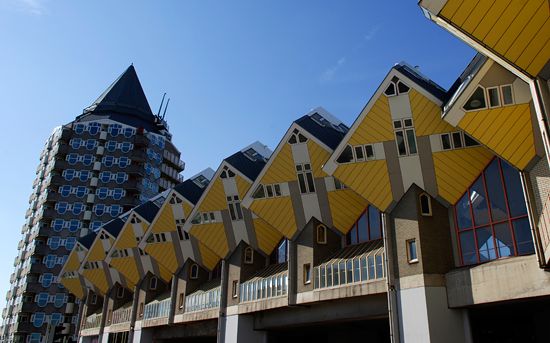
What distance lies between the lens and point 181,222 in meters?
42.6

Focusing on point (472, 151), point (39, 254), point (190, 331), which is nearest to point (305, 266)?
point (472, 151)

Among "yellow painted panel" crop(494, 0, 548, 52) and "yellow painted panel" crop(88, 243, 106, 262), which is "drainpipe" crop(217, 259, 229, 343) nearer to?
"yellow painted panel" crop(88, 243, 106, 262)

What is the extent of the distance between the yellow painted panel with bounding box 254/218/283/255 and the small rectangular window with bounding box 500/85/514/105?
19900 millimetres

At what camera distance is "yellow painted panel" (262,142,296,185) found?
32188 millimetres

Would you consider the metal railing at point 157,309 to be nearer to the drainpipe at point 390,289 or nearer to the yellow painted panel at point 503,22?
the drainpipe at point 390,289

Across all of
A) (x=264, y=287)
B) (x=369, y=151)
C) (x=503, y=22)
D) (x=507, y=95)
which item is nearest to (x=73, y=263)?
(x=264, y=287)

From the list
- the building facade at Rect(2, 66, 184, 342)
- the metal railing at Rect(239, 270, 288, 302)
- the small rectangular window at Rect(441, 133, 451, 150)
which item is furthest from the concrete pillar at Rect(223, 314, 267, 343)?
the building facade at Rect(2, 66, 184, 342)

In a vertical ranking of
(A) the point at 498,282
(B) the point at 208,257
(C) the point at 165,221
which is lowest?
(A) the point at 498,282

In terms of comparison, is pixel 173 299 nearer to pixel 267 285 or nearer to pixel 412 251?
pixel 267 285

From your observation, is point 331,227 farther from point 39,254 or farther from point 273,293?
point 39,254

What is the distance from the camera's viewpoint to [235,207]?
123ft

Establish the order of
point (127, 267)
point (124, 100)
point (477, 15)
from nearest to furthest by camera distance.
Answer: point (477, 15) → point (127, 267) → point (124, 100)

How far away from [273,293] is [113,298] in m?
28.6

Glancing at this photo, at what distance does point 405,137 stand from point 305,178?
8.01 meters
